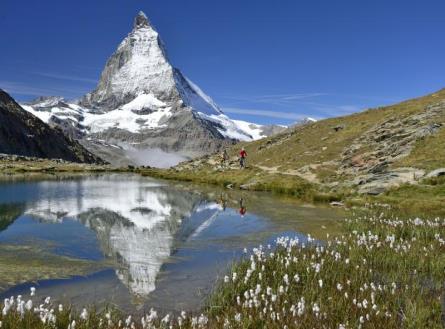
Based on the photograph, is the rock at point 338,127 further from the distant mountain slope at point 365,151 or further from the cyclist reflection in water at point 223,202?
the cyclist reflection in water at point 223,202

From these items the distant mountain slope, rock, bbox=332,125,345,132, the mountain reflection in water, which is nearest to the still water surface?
the mountain reflection in water

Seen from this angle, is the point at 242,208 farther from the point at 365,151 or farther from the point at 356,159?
the point at 365,151

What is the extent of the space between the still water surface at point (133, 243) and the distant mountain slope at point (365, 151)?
1095 centimetres

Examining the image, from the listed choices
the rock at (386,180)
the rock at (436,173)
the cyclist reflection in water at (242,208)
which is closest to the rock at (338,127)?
the rock at (386,180)

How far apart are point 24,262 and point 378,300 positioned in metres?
12.1

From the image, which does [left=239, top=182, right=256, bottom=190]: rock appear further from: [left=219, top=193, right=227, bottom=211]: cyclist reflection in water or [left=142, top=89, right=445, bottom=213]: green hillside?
[left=219, top=193, right=227, bottom=211]: cyclist reflection in water

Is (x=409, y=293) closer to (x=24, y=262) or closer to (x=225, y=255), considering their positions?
(x=225, y=255)

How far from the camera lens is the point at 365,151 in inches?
2269

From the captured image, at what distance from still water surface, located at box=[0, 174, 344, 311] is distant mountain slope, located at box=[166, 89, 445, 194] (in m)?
11.0

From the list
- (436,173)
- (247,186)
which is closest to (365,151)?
(247,186)

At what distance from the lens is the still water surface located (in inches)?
A: 544

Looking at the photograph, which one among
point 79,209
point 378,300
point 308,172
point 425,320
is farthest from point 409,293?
point 308,172

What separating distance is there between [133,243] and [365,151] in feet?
139

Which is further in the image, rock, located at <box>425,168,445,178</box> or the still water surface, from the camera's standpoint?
rock, located at <box>425,168,445,178</box>
